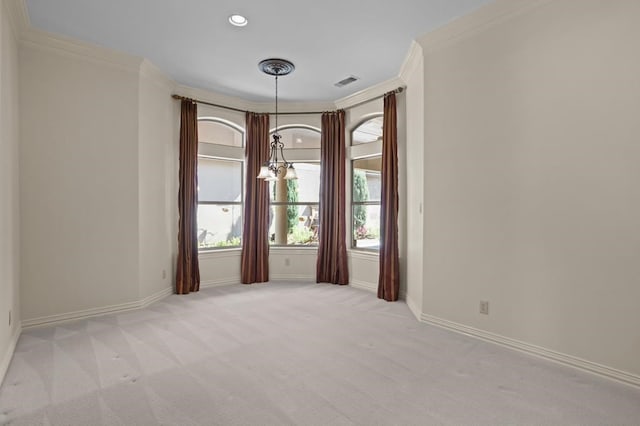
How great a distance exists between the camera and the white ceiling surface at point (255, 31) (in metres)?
3.04

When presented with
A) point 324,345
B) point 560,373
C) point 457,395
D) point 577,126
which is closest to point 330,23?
point 577,126

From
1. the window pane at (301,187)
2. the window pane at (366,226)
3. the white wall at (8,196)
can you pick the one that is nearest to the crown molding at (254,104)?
the window pane at (301,187)

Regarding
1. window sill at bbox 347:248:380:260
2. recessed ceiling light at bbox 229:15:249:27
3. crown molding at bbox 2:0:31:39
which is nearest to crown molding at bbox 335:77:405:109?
recessed ceiling light at bbox 229:15:249:27

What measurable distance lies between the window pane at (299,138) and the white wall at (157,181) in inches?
70.9

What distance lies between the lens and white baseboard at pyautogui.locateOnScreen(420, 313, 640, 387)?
245 cm

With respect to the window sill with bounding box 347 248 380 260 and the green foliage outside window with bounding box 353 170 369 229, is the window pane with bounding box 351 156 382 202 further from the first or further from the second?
the window sill with bounding box 347 248 380 260

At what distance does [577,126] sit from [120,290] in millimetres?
4877

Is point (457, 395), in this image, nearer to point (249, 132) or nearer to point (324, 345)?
point (324, 345)

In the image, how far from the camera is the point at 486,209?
10.6ft

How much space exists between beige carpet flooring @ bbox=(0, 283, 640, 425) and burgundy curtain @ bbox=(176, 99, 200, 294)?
1.18 m

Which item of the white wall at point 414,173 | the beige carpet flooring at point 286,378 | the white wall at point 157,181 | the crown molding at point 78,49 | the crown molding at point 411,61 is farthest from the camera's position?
the white wall at point 157,181

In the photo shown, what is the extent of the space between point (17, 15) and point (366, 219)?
463 centimetres

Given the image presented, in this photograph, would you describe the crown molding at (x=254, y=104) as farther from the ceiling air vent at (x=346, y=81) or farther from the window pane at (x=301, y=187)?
the window pane at (x=301, y=187)

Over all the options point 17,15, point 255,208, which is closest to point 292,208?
point 255,208
